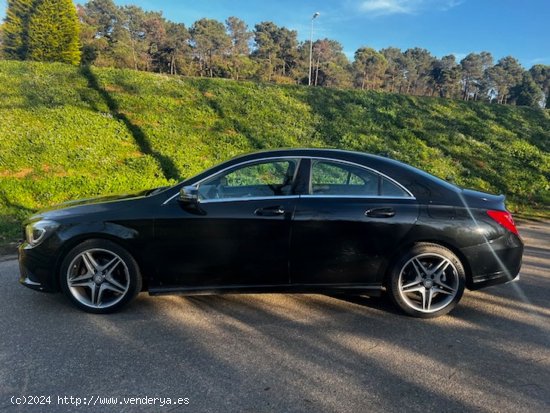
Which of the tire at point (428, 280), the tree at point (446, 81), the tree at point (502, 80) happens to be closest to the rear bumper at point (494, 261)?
the tire at point (428, 280)

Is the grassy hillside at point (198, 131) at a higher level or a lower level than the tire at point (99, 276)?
higher

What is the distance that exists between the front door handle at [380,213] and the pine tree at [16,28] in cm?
4584

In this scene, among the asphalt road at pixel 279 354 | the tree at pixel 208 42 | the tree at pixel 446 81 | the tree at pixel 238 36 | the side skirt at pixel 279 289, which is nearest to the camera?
the asphalt road at pixel 279 354

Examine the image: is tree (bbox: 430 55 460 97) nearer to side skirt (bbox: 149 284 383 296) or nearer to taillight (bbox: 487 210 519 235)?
taillight (bbox: 487 210 519 235)

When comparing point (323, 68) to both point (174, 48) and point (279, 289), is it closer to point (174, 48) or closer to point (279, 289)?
point (174, 48)

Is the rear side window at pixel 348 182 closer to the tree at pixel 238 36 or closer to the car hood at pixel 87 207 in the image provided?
the car hood at pixel 87 207

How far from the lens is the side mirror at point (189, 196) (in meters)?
3.79

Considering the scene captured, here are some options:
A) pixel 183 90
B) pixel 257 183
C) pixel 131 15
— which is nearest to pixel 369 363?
pixel 257 183

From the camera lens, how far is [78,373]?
117 inches

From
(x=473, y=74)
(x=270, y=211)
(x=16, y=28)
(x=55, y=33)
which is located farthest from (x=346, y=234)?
(x=473, y=74)

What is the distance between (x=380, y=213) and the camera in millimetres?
3883

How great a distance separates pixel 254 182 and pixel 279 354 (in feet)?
5.79

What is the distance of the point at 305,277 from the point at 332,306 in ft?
1.56

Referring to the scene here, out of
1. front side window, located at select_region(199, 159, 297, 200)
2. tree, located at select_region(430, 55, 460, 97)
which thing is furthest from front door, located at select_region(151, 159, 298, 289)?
tree, located at select_region(430, 55, 460, 97)
